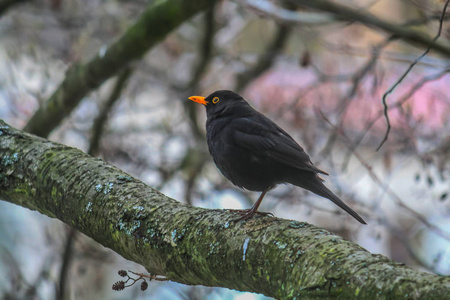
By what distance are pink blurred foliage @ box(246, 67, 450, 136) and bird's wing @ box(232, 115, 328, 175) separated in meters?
1.98

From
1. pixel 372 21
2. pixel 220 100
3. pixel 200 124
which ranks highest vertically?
pixel 200 124

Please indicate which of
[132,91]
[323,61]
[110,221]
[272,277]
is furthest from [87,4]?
[272,277]

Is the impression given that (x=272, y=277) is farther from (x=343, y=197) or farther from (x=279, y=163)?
(x=343, y=197)

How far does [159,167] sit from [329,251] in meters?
4.51

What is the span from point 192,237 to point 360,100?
6326 mm

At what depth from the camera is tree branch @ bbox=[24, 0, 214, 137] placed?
4094 millimetres

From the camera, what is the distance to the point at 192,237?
212cm

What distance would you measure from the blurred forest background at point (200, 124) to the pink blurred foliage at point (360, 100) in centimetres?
5

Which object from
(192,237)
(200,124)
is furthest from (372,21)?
(200,124)

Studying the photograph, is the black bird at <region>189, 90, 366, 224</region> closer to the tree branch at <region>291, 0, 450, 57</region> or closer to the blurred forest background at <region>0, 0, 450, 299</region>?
the blurred forest background at <region>0, 0, 450, 299</region>

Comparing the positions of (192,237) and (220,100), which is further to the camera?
(220,100)

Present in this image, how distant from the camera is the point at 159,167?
6.05 m

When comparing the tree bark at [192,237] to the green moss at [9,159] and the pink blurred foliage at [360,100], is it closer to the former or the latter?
the green moss at [9,159]

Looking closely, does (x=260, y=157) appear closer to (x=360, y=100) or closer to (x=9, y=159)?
(x=9, y=159)
